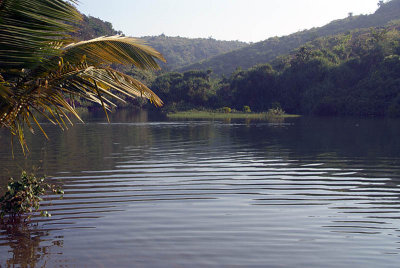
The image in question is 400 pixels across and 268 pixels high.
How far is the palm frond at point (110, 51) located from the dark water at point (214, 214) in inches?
100

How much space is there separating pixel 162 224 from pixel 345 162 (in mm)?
9016

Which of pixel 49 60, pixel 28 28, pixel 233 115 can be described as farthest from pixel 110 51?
pixel 233 115

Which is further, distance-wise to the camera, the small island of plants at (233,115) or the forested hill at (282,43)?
the forested hill at (282,43)

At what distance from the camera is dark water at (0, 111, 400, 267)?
6160mm

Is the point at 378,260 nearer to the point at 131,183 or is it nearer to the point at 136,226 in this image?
the point at 136,226

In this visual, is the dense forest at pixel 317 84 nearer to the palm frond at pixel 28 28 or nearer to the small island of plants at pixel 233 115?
the small island of plants at pixel 233 115

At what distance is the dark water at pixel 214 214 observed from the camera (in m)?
6.16

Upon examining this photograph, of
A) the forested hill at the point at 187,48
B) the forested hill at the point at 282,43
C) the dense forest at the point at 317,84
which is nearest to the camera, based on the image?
the dense forest at the point at 317,84

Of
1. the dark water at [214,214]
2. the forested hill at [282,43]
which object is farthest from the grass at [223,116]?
the forested hill at [282,43]

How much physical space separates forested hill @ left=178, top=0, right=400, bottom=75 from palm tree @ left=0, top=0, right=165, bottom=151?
10602 centimetres

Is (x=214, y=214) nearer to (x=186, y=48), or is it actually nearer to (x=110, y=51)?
(x=110, y=51)

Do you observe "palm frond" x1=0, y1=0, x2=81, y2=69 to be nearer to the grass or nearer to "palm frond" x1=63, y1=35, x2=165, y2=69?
"palm frond" x1=63, y1=35, x2=165, y2=69

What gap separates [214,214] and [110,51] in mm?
3800

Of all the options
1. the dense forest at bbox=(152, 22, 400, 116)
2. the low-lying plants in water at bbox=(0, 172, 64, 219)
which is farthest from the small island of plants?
the low-lying plants in water at bbox=(0, 172, 64, 219)
